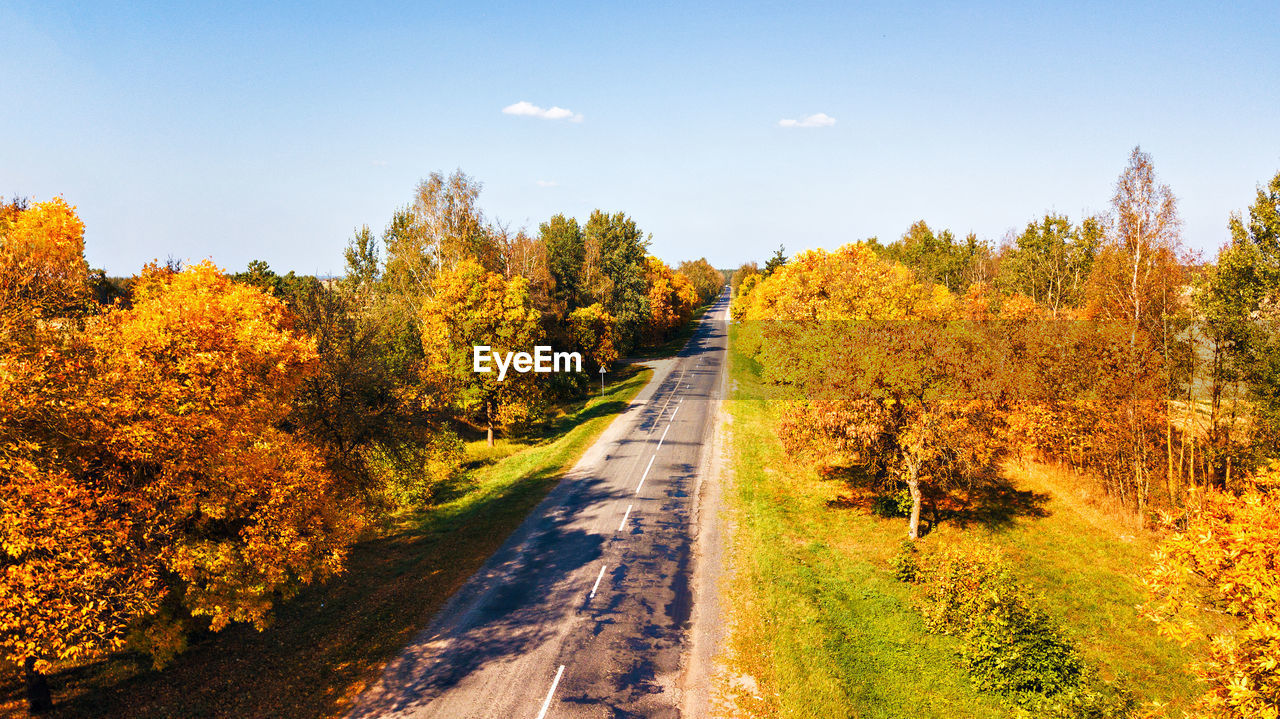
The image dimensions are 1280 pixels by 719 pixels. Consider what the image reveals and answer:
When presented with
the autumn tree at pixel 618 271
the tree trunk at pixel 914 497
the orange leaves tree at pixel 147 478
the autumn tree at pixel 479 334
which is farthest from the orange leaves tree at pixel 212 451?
the autumn tree at pixel 618 271

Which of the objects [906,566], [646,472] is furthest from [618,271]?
[906,566]

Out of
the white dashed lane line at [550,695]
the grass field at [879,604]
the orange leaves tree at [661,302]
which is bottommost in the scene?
the white dashed lane line at [550,695]

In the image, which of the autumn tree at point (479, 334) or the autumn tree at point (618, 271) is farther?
the autumn tree at point (618, 271)

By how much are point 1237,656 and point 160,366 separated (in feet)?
Result: 77.9

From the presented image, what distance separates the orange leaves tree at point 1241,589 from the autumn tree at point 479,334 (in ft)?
122

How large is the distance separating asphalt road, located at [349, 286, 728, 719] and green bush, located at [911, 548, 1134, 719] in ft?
28.8

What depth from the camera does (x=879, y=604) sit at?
20.4m

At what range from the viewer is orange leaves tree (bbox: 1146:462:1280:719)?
8625mm

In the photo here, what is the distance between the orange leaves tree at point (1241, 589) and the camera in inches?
340

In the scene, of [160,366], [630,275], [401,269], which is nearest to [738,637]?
[160,366]

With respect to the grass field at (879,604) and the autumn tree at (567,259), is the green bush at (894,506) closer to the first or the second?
the grass field at (879,604)

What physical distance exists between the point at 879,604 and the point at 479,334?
32367 mm

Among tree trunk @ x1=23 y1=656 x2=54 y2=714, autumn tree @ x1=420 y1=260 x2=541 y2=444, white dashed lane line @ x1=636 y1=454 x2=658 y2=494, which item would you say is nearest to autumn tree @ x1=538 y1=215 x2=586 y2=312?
autumn tree @ x1=420 y1=260 x2=541 y2=444

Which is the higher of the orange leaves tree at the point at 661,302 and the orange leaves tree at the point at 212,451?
the orange leaves tree at the point at 661,302
